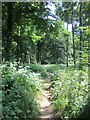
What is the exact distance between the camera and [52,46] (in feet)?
98.0

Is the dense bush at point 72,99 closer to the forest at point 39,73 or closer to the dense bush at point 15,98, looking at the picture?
the forest at point 39,73

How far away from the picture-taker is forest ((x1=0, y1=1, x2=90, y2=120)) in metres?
5.48

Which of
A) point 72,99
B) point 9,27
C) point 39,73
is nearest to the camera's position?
point 72,99

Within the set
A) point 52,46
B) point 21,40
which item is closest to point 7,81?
point 21,40

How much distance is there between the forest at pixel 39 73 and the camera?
548 centimetres

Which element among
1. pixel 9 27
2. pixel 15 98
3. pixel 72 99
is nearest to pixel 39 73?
pixel 9 27

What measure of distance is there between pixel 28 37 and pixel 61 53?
1984cm

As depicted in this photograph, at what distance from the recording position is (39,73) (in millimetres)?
12352

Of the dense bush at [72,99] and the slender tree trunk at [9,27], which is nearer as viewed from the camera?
the dense bush at [72,99]

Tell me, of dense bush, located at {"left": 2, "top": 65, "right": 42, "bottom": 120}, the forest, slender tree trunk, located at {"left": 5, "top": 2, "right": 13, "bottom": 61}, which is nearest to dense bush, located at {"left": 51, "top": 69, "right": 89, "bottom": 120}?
the forest

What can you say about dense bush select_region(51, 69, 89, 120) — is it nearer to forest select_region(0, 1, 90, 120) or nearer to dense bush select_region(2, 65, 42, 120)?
forest select_region(0, 1, 90, 120)

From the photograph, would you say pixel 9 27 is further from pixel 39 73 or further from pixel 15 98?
pixel 15 98

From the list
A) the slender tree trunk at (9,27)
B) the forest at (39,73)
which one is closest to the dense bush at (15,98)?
the forest at (39,73)

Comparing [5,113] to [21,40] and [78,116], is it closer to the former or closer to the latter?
[78,116]
